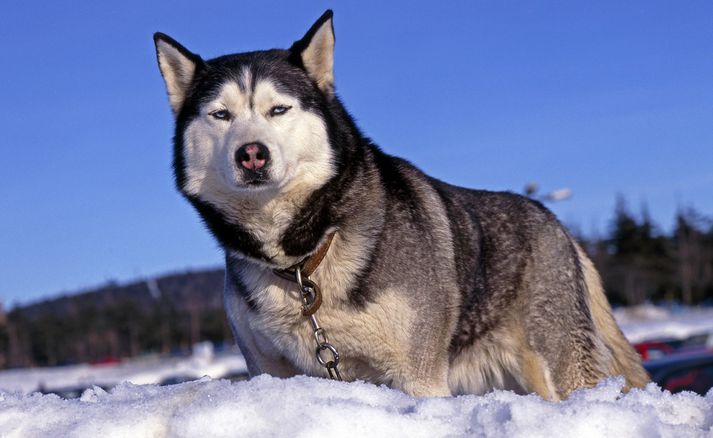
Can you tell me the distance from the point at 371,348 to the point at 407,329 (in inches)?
8.3

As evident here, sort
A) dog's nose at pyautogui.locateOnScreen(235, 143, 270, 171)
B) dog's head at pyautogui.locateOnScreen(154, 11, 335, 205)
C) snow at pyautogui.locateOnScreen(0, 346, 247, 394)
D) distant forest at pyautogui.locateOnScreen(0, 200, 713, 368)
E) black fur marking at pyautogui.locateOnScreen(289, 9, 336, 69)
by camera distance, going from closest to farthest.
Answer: dog's nose at pyautogui.locateOnScreen(235, 143, 270, 171) < dog's head at pyautogui.locateOnScreen(154, 11, 335, 205) < black fur marking at pyautogui.locateOnScreen(289, 9, 336, 69) < snow at pyautogui.locateOnScreen(0, 346, 247, 394) < distant forest at pyautogui.locateOnScreen(0, 200, 713, 368)

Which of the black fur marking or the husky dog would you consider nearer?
the husky dog

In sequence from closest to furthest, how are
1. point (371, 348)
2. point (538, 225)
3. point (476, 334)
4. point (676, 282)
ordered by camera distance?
point (371, 348)
point (476, 334)
point (538, 225)
point (676, 282)

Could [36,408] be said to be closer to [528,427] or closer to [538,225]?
[528,427]

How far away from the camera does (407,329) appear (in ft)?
14.8

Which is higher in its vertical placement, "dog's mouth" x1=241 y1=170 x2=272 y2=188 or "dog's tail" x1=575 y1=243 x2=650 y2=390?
"dog's mouth" x1=241 y1=170 x2=272 y2=188

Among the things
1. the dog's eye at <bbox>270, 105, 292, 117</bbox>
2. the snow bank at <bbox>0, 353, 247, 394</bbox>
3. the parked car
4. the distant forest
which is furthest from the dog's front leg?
the distant forest

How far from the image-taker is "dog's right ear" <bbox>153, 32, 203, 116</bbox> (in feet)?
16.4

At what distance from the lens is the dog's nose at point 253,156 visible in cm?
435

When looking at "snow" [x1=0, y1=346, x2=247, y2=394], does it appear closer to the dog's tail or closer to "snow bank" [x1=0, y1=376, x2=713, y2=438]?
the dog's tail

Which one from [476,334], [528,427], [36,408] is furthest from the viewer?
[476,334]

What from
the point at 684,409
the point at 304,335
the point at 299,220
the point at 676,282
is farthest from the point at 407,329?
the point at 676,282

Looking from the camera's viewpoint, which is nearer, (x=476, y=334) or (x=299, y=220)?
(x=299, y=220)

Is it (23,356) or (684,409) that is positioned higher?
(684,409)
